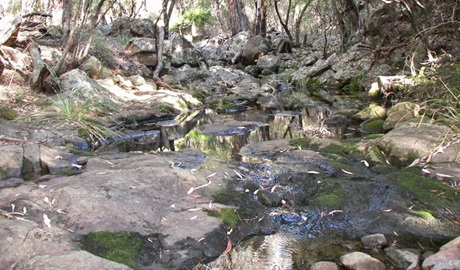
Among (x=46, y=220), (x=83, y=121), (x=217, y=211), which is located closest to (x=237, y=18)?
(x=83, y=121)

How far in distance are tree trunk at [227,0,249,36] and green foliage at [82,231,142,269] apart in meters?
21.3

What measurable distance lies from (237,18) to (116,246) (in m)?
21.9

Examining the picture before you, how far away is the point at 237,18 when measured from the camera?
23.1m

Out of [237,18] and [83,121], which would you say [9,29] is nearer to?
[83,121]

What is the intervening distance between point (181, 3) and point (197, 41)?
Answer: 3869 millimetres

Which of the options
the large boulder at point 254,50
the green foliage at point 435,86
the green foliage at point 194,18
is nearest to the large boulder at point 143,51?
the large boulder at point 254,50

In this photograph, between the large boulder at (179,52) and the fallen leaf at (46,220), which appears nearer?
the fallen leaf at (46,220)

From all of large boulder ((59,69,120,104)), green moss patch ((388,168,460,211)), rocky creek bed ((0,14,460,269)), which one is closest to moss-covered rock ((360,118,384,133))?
rocky creek bed ((0,14,460,269))

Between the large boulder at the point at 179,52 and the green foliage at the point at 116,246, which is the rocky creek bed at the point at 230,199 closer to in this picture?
the green foliage at the point at 116,246

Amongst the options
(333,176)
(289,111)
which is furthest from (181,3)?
(333,176)

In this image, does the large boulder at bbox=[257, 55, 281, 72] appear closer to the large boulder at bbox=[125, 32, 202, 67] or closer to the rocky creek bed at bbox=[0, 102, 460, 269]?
the large boulder at bbox=[125, 32, 202, 67]

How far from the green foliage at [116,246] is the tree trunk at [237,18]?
2135 centimetres

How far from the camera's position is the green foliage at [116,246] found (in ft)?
8.25

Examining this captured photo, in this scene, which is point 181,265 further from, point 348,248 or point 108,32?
point 108,32
